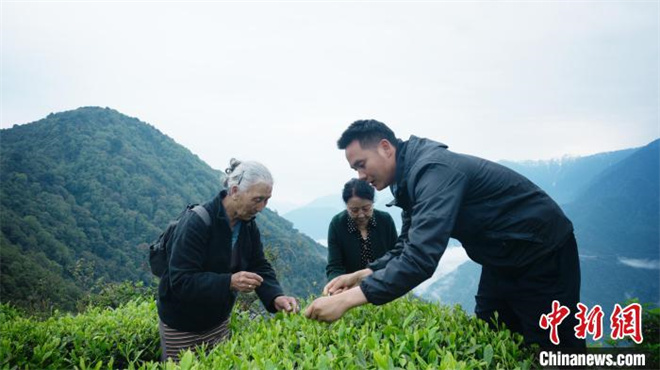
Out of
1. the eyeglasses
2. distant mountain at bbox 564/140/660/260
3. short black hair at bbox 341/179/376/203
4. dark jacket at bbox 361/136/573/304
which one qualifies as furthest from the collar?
distant mountain at bbox 564/140/660/260

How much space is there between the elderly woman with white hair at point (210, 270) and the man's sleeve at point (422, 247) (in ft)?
3.92

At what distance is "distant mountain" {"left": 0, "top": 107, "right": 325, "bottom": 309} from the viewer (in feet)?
134

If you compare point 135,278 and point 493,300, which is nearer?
point 493,300

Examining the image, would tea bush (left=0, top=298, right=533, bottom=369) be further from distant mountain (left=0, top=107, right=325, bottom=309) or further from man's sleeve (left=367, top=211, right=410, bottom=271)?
distant mountain (left=0, top=107, right=325, bottom=309)

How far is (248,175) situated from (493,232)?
1683mm

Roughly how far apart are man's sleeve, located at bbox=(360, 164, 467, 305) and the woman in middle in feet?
7.24

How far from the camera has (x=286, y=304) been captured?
3334 mm

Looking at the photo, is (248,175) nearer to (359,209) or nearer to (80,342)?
(359,209)

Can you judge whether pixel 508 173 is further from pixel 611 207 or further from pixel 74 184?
pixel 611 207

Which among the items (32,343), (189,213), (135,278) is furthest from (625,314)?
(135,278)

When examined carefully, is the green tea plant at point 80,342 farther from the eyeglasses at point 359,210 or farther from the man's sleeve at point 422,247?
the man's sleeve at point 422,247

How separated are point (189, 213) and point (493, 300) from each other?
2144mm

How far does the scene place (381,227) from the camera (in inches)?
183

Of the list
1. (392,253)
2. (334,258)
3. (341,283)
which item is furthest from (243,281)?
(334,258)
